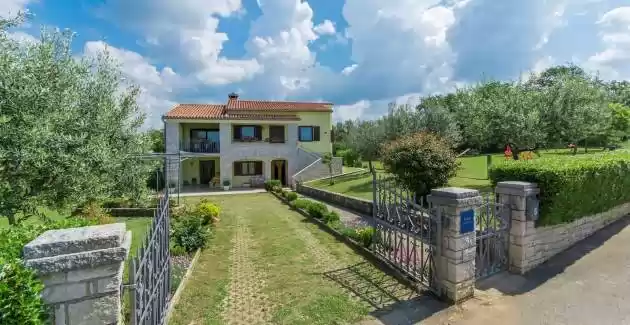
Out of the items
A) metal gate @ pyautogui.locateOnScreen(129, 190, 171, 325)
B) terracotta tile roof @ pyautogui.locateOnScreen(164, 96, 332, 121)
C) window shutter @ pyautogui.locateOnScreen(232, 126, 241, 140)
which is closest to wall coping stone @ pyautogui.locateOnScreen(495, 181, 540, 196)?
metal gate @ pyautogui.locateOnScreen(129, 190, 171, 325)

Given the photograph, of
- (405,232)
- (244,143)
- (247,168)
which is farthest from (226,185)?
(405,232)

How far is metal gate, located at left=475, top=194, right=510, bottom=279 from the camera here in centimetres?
632

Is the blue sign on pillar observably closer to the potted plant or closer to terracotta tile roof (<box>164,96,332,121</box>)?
the potted plant

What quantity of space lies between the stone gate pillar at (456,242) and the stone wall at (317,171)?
2136 cm

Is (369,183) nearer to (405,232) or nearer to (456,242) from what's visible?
(405,232)

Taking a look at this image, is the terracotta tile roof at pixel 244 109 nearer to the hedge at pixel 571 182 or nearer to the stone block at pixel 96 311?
the hedge at pixel 571 182

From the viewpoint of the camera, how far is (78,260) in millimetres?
2666

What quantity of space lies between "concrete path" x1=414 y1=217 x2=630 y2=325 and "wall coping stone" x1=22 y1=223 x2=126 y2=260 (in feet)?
14.7

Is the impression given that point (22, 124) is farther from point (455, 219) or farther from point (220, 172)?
point (220, 172)

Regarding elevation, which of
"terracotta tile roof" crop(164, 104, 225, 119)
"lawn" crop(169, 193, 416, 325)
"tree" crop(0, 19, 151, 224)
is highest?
"terracotta tile roof" crop(164, 104, 225, 119)

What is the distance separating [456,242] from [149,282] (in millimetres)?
4599

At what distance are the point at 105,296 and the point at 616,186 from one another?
1035cm

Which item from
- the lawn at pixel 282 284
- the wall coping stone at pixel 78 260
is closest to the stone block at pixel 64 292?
the wall coping stone at pixel 78 260

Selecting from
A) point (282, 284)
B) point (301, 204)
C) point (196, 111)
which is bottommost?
point (282, 284)
